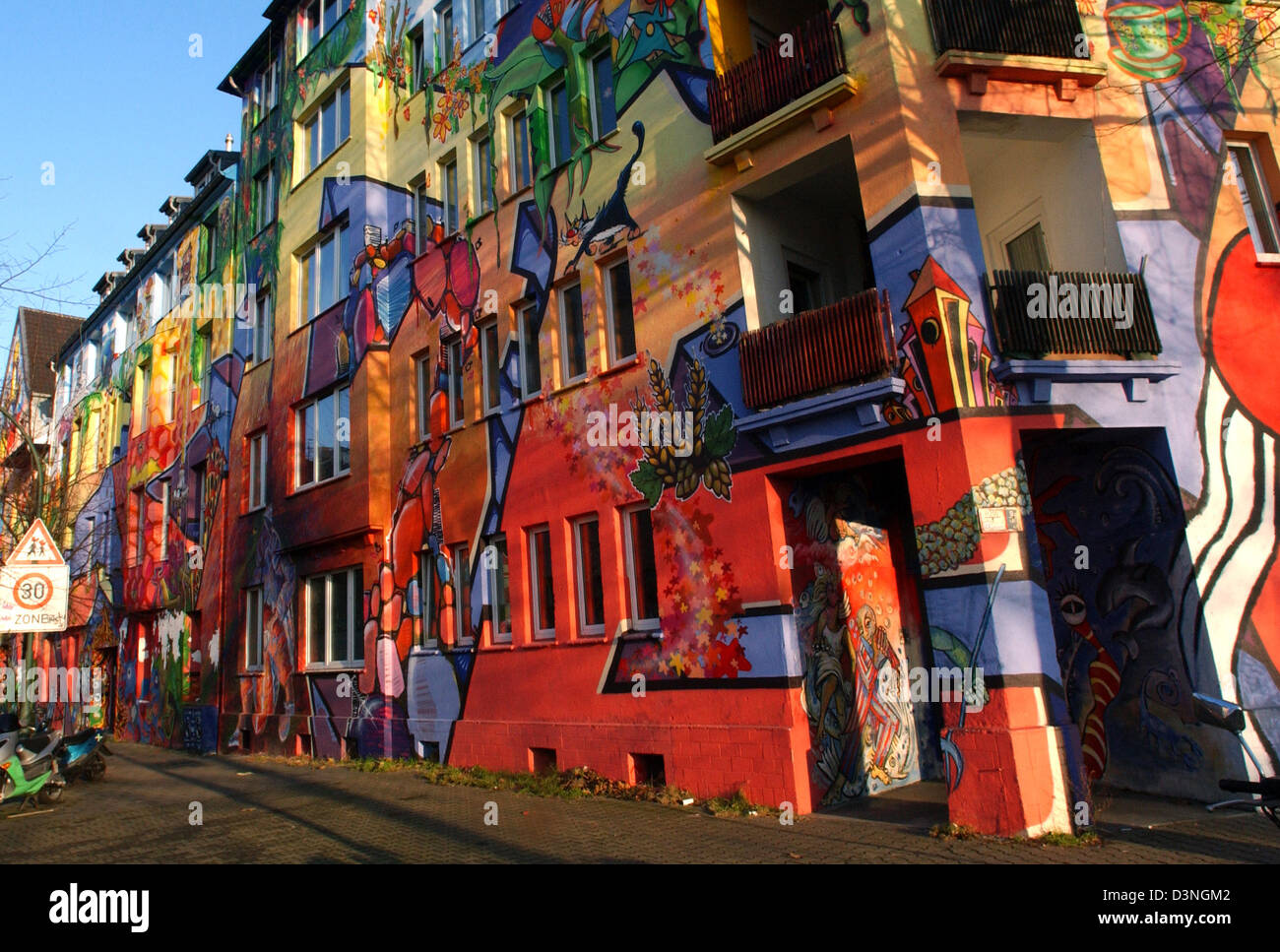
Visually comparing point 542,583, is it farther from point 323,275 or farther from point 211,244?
point 211,244

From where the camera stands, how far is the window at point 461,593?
14672 millimetres

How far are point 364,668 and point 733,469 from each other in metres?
9.05

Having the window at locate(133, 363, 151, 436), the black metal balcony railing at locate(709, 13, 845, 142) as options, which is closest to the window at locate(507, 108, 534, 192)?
the black metal balcony railing at locate(709, 13, 845, 142)

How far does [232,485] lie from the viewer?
21.2 meters

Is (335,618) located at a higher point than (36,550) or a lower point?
lower

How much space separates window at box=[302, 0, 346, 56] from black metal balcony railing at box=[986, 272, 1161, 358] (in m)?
17.4

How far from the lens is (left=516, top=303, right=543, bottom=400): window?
1381cm

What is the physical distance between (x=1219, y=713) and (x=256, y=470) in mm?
19050

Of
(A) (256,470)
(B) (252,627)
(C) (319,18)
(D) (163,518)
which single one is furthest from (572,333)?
(D) (163,518)

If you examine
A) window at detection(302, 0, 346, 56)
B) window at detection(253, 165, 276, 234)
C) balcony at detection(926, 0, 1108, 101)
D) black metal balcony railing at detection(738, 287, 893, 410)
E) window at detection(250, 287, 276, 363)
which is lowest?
black metal balcony railing at detection(738, 287, 893, 410)

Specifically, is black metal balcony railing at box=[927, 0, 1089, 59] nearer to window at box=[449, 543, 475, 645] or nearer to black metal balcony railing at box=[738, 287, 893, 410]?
black metal balcony railing at box=[738, 287, 893, 410]

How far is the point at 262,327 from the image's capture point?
21188 millimetres

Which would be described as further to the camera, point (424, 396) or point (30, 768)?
point (424, 396)

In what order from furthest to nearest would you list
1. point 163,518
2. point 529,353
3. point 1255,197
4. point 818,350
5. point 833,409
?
1. point 163,518
2. point 529,353
3. point 1255,197
4. point 818,350
5. point 833,409
